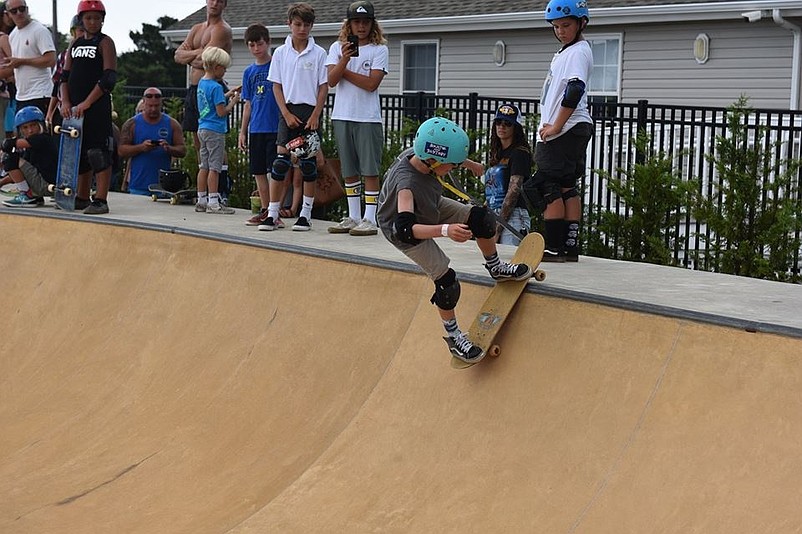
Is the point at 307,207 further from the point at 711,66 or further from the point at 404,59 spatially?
the point at 404,59

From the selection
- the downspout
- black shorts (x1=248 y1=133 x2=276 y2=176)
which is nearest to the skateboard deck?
black shorts (x1=248 y1=133 x2=276 y2=176)

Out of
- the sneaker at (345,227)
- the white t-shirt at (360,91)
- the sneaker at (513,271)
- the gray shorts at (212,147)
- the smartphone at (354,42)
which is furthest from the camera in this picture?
the gray shorts at (212,147)

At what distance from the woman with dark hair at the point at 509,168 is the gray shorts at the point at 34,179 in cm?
512

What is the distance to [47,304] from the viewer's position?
881 centimetres

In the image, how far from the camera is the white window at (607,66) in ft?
55.1

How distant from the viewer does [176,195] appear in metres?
11.4

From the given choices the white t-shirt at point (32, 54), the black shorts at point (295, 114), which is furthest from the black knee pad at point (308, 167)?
the white t-shirt at point (32, 54)

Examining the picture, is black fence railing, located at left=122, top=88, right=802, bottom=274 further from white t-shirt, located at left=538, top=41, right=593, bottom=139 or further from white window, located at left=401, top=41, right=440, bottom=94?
white window, located at left=401, top=41, right=440, bottom=94

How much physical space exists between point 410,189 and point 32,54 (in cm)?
687

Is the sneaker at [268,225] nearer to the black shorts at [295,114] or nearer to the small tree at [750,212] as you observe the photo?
the black shorts at [295,114]

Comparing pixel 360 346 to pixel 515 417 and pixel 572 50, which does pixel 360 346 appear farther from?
pixel 572 50

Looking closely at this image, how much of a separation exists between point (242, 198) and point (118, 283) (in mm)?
4176

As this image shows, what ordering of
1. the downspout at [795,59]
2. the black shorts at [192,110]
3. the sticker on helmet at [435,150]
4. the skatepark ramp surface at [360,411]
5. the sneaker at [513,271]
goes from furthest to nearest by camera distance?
the downspout at [795,59] → the black shorts at [192,110] → the sneaker at [513,271] → the sticker on helmet at [435,150] → the skatepark ramp surface at [360,411]

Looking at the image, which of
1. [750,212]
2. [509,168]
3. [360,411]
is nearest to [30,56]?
[509,168]
